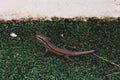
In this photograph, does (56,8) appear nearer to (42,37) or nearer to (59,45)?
(59,45)

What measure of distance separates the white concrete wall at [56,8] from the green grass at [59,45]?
0.40 feet

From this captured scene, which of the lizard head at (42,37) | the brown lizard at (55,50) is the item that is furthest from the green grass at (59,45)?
the lizard head at (42,37)

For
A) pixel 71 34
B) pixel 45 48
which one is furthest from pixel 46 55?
pixel 71 34

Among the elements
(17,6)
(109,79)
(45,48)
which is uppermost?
(17,6)

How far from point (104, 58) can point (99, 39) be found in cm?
40

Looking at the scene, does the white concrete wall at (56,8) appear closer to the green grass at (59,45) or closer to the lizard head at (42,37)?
the green grass at (59,45)

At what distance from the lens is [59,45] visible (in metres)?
5.32

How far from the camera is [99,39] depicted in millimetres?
5473

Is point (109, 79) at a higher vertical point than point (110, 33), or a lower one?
lower

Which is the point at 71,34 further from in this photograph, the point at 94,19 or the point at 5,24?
the point at 5,24

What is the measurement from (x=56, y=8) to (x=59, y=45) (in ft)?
1.93

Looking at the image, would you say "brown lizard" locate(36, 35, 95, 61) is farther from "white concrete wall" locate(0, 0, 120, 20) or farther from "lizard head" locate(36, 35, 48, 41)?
"white concrete wall" locate(0, 0, 120, 20)

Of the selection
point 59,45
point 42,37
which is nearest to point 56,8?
point 59,45

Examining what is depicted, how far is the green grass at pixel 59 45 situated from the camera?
4.90m
